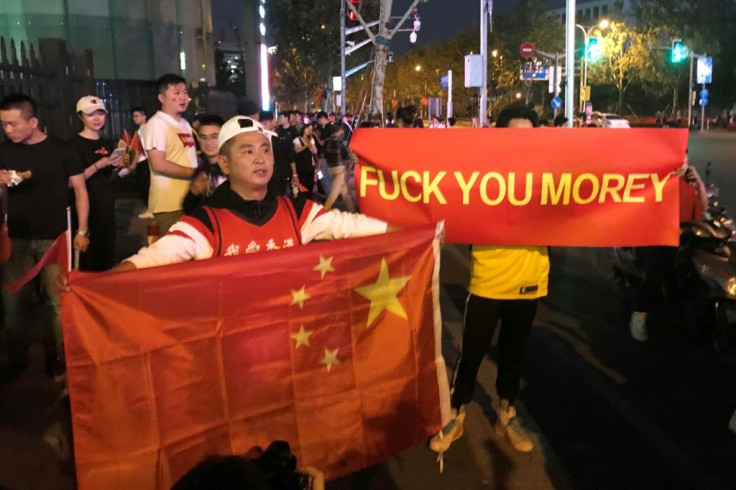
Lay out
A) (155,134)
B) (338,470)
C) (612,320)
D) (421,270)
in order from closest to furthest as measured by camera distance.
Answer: (338,470) → (421,270) → (155,134) → (612,320)

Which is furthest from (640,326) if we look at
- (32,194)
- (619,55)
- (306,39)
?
(619,55)

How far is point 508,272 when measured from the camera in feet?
13.5

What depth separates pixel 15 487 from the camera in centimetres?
403

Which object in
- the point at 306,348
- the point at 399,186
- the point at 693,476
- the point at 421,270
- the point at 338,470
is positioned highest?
the point at 399,186

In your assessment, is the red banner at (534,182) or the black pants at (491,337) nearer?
the red banner at (534,182)

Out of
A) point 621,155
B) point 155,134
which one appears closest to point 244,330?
point 621,155

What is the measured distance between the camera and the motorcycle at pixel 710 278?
5.48m

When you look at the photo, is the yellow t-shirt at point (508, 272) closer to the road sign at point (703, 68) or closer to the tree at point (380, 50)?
the tree at point (380, 50)

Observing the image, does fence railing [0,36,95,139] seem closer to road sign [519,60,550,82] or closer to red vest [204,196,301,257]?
red vest [204,196,301,257]

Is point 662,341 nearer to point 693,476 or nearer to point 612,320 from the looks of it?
point 612,320

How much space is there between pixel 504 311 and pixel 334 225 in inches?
48.1

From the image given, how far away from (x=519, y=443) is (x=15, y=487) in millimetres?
2799

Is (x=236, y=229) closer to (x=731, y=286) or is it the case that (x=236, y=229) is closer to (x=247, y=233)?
(x=247, y=233)

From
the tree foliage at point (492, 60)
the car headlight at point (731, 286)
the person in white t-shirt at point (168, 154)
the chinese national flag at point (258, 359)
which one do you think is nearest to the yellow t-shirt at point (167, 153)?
the person in white t-shirt at point (168, 154)
